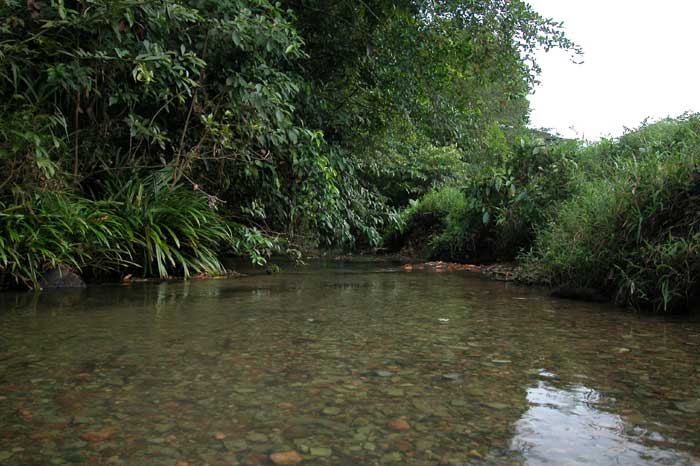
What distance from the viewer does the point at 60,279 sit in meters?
4.06

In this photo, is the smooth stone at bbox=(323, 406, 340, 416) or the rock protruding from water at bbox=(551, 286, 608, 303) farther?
the rock protruding from water at bbox=(551, 286, 608, 303)

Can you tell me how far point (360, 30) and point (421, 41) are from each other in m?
0.70

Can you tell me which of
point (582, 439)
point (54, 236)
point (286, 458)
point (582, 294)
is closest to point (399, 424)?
point (286, 458)

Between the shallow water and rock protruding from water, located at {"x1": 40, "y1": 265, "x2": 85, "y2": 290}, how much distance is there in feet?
3.38

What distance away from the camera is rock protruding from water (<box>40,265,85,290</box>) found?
4.01 metres

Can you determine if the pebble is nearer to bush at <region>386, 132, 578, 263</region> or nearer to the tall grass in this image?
the tall grass

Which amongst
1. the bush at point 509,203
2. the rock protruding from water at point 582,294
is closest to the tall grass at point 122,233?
the rock protruding from water at point 582,294

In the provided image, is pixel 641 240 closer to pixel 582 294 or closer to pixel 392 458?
pixel 582 294

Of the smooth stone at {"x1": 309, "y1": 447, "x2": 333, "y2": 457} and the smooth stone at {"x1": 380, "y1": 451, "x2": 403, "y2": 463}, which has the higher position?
the smooth stone at {"x1": 380, "y1": 451, "x2": 403, "y2": 463}

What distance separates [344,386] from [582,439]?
2.20 ft

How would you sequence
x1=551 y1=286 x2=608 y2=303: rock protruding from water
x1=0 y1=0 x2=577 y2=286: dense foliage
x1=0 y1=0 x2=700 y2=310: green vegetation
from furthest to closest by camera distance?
x1=0 y1=0 x2=577 y2=286: dense foliage → x1=0 y1=0 x2=700 y2=310: green vegetation → x1=551 y1=286 x2=608 y2=303: rock protruding from water

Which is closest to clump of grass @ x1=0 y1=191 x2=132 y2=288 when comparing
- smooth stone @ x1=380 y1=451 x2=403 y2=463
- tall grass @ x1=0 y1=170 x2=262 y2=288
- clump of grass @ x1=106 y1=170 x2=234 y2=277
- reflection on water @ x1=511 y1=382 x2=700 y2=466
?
tall grass @ x1=0 y1=170 x2=262 y2=288

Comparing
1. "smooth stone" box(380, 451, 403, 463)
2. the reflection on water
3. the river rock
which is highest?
the reflection on water

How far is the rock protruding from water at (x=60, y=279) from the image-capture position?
4008 mm
